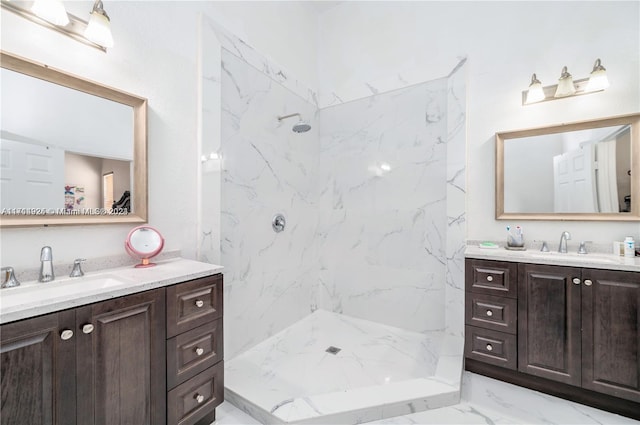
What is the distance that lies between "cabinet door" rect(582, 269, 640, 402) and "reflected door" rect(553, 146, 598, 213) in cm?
62

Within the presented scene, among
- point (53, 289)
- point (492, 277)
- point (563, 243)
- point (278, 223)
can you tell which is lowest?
point (492, 277)

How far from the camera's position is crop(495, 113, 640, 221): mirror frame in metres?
1.79

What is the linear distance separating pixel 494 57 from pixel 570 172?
1.09m

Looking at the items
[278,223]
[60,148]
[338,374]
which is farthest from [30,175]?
[338,374]

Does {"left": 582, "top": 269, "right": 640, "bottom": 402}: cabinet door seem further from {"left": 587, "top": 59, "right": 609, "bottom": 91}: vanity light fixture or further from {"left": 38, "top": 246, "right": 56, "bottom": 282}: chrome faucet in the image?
{"left": 38, "top": 246, "right": 56, "bottom": 282}: chrome faucet

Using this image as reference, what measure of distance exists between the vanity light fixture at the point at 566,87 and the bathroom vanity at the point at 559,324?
45.7 inches

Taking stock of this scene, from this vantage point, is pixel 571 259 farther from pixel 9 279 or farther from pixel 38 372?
pixel 9 279

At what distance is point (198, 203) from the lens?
185cm

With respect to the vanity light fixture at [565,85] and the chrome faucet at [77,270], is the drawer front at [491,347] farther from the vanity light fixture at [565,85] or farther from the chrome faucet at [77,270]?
the chrome faucet at [77,270]

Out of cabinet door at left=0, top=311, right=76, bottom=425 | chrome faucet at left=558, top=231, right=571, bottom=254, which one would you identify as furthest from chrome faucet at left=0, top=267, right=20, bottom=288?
chrome faucet at left=558, top=231, right=571, bottom=254

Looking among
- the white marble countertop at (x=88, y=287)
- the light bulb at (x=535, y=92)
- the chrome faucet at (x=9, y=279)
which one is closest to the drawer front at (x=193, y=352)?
the white marble countertop at (x=88, y=287)

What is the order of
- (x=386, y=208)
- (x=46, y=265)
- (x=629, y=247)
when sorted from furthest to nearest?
(x=386, y=208) → (x=629, y=247) → (x=46, y=265)

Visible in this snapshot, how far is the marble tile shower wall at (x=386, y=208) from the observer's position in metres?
2.46

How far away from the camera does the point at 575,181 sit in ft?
6.45
